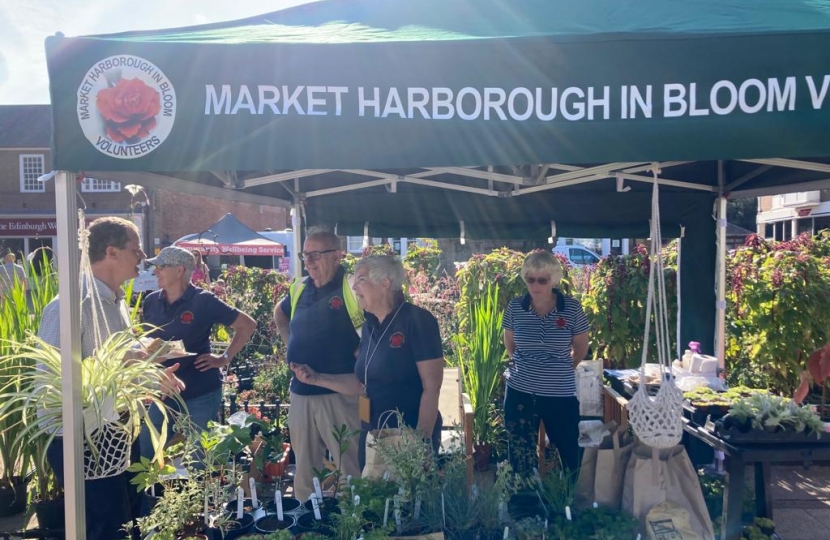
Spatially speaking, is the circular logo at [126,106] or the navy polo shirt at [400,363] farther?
the navy polo shirt at [400,363]

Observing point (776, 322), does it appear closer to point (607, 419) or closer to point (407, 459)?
point (607, 419)

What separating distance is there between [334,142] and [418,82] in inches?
13.6

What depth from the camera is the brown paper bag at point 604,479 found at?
241cm

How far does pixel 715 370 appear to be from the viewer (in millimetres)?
3828

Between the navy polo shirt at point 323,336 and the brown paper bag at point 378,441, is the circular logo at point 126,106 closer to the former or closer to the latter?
the brown paper bag at point 378,441

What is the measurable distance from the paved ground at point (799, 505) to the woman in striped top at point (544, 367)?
1328 mm

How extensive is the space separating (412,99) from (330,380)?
5.53 ft

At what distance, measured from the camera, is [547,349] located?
3.37 meters

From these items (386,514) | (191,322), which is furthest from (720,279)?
(191,322)

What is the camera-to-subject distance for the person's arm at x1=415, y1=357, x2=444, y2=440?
273 cm

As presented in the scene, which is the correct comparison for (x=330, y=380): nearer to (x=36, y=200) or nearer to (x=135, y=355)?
(x=135, y=355)

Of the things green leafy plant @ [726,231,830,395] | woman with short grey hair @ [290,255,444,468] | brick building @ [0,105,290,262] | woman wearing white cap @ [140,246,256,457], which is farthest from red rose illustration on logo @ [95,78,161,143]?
brick building @ [0,105,290,262]

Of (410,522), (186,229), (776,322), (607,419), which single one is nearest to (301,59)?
(410,522)

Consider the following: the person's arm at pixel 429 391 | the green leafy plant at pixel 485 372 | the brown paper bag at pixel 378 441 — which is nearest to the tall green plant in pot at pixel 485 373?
the green leafy plant at pixel 485 372
